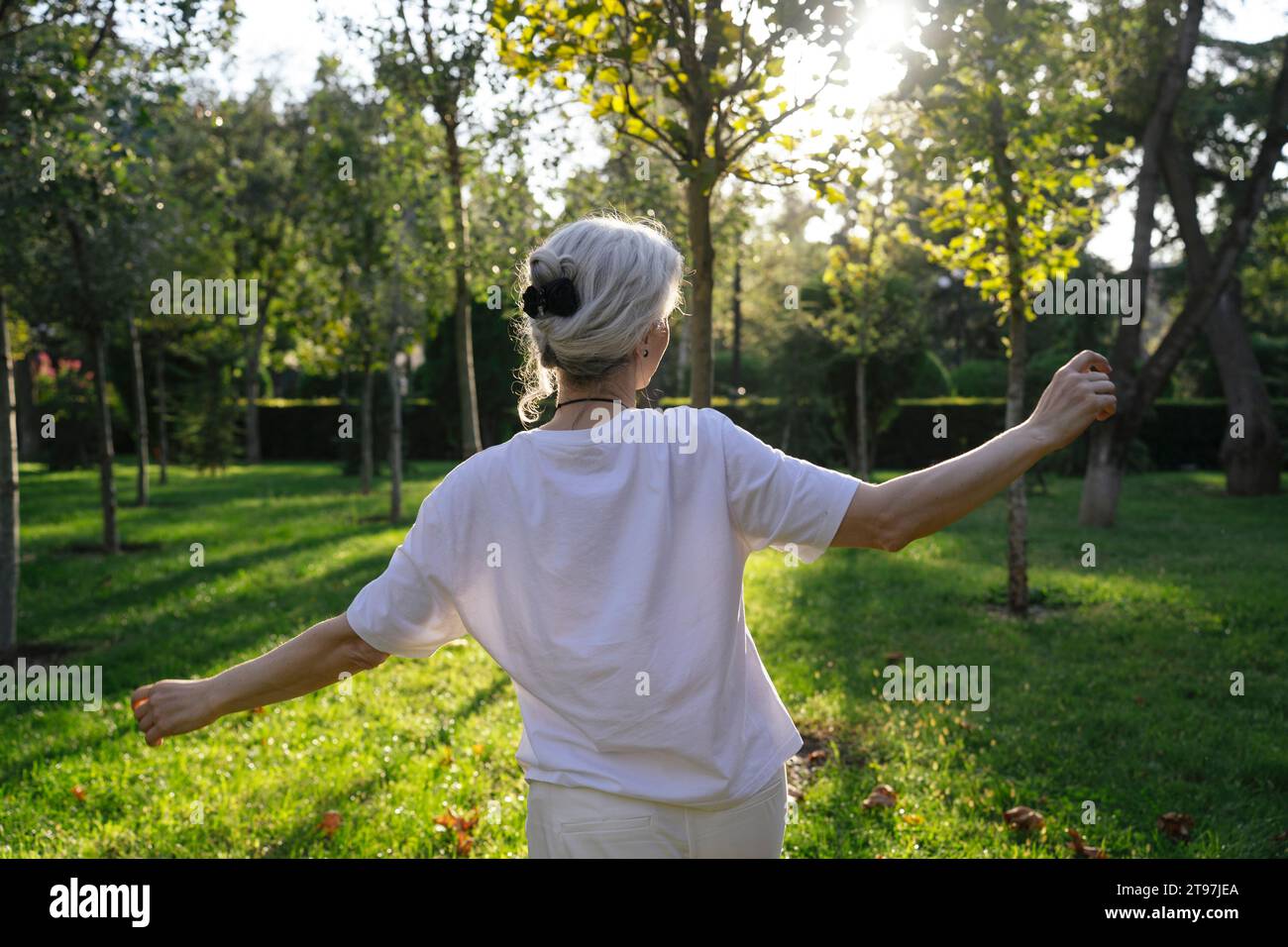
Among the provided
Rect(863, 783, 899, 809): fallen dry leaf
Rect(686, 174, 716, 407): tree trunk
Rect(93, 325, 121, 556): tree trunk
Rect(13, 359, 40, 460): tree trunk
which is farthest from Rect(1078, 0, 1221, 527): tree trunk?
Rect(13, 359, 40, 460): tree trunk

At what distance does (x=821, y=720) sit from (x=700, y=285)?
2.66 meters

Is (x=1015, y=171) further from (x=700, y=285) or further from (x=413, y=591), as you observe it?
(x=413, y=591)

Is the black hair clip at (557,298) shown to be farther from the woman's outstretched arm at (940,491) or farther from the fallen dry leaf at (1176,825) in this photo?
the fallen dry leaf at (1176,825)

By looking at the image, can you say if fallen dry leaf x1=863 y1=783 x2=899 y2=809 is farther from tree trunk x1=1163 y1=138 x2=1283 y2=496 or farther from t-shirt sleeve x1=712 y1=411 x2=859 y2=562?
tree trunk x1=1163 y1=138 x2=1283 y2=496

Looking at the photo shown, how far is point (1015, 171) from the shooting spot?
7.88m

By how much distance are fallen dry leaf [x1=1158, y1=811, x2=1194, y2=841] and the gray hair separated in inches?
143

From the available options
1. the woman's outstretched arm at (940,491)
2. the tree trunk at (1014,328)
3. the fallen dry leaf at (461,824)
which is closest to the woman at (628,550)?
the woman's outstretched arm at (940,491)

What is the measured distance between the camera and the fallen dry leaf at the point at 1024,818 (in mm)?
4359

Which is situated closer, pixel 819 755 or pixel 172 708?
pixel 172 708

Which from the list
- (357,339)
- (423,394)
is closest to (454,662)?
(357,339)

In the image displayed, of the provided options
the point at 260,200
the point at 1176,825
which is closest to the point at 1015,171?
the point at 1176,825

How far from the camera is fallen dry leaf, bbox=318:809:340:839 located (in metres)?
4.52
